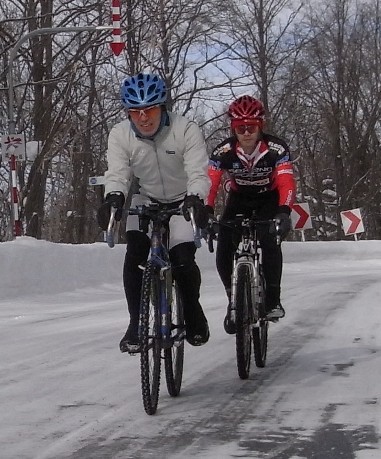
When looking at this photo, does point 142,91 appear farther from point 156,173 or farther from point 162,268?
Result: point 162,268

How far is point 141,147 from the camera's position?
5.30m

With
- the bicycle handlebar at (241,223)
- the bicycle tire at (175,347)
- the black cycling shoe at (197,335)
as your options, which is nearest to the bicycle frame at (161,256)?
the bicycle tire at (175,347)

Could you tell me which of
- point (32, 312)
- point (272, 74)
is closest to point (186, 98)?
point (272, 74)

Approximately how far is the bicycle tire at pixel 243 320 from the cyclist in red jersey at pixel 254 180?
14.0 inches

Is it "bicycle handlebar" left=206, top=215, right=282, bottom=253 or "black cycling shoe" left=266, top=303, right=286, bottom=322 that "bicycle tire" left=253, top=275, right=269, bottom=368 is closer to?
"black cycling shoe" left=266, top=303, right=286, bottom=322

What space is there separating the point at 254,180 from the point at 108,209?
69.9 inches

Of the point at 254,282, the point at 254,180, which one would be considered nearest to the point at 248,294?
the point at 254,282

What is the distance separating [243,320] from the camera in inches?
→ 234

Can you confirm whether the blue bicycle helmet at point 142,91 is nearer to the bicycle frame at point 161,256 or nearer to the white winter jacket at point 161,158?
the white winter jacket at point 161,158

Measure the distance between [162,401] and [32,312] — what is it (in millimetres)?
5612

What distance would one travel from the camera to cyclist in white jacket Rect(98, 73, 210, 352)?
5.11 meters

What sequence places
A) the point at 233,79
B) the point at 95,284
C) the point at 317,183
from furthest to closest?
the point at 317,183 → the point at 233,79 → the point at 95,284

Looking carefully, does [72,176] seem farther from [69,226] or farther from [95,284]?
[95,284]

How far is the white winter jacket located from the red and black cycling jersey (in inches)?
34.3
